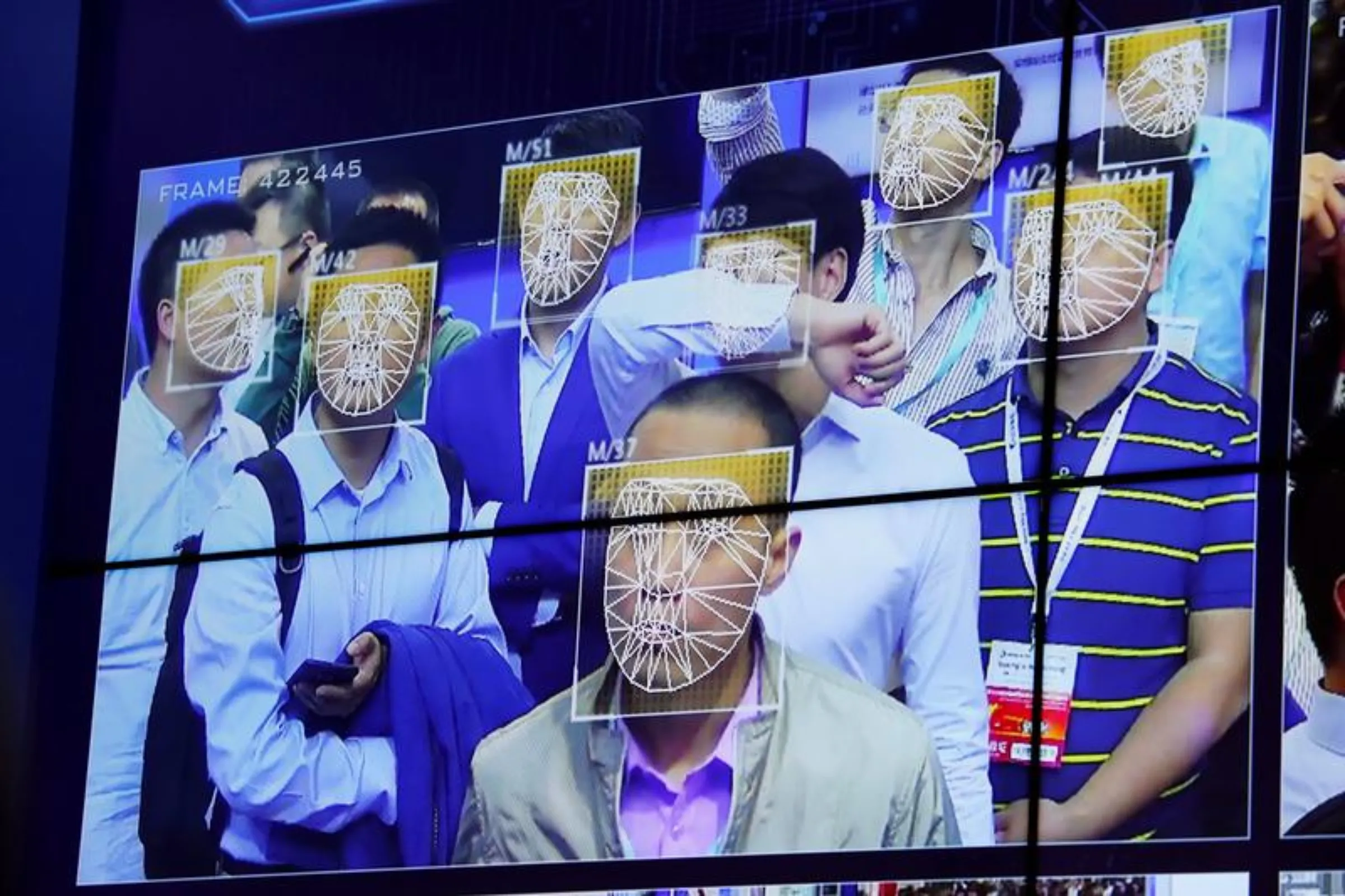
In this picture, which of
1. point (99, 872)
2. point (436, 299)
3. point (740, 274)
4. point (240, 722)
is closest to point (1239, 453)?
point (740, 274)

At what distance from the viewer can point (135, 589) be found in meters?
4.94

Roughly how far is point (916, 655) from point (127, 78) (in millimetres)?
1984

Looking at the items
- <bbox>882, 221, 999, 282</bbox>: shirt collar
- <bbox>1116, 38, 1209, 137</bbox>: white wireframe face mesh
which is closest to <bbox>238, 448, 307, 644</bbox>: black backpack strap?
<bbox>882, 221, 999, 282</bbox>: shirt collar

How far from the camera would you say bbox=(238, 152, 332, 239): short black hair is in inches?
197

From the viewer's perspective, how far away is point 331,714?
4672mm

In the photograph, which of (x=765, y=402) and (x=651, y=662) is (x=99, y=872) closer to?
(x=651, y=662)

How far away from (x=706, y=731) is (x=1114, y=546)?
698 mm
